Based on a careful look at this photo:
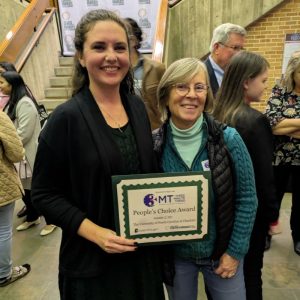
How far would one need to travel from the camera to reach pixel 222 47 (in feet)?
8.65

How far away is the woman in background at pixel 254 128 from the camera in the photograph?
4.75 ft

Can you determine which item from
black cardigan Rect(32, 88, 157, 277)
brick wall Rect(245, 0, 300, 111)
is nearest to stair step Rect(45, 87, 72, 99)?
brick wall Rect(245, 0, 300, 111)

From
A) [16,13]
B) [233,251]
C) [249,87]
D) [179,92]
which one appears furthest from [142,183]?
[16,13]

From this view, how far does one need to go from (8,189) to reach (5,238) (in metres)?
0.47

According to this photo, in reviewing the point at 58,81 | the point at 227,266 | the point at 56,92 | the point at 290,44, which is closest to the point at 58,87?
the point at 58,81

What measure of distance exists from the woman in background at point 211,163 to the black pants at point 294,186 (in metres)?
1.58

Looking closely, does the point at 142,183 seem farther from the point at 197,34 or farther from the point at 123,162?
the point at 197,34

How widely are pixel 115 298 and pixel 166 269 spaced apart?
26 centimetres

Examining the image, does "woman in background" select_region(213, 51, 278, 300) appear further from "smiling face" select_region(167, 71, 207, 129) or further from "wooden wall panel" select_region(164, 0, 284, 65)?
"wooden wall panel" select_region(164, 0, 284, 65)

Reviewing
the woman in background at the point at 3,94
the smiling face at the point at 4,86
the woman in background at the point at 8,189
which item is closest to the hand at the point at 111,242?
the woman in background at the point at 8,189

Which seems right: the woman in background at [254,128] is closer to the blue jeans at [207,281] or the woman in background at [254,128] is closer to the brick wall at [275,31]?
the blue jeans at [207,281]

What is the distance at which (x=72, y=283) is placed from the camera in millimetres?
1178

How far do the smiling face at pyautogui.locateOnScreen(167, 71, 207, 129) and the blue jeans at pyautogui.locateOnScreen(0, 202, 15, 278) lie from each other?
1778 millimetres

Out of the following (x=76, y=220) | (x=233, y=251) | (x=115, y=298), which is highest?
(x=76, y=220)
